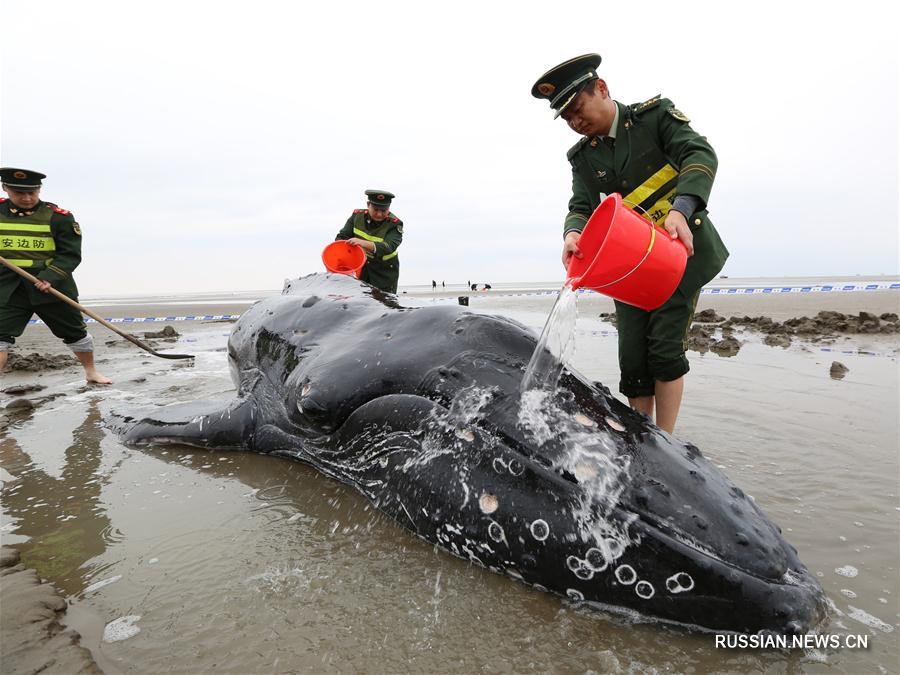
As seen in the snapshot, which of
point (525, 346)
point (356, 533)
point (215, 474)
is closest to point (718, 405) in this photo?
point (525, 346)

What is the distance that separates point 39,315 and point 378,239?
5340 mm

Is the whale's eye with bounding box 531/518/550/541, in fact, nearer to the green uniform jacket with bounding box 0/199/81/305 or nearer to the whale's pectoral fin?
the whale's pectoral fin

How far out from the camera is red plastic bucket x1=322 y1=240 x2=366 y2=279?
7.28 metres

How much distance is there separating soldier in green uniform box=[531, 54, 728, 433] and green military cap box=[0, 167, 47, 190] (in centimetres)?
724

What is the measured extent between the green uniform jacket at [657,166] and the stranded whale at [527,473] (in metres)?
1.58

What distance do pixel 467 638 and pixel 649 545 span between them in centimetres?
82

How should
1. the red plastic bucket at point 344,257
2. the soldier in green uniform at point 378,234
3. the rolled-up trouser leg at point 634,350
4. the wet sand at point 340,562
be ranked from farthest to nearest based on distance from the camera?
the soldier in green uniform at point 378,234
the red plastic bucket at point 344,257
the rolled-up trouser leg at point 634,350
the wet sand at point 340,562

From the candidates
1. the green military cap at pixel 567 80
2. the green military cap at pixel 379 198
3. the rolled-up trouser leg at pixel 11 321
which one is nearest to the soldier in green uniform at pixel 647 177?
the green military cap at pixel 567 80

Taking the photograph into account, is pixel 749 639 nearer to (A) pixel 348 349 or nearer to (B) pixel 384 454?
(B) pixel 384 454

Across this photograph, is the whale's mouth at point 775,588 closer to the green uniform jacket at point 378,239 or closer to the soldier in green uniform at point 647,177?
the soldier in green uniform at point 647,177

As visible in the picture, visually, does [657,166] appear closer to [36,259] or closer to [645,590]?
[645,590]

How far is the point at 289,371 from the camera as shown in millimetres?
4047

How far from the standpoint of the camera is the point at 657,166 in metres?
3.96

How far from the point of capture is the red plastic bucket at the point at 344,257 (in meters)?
7.28
